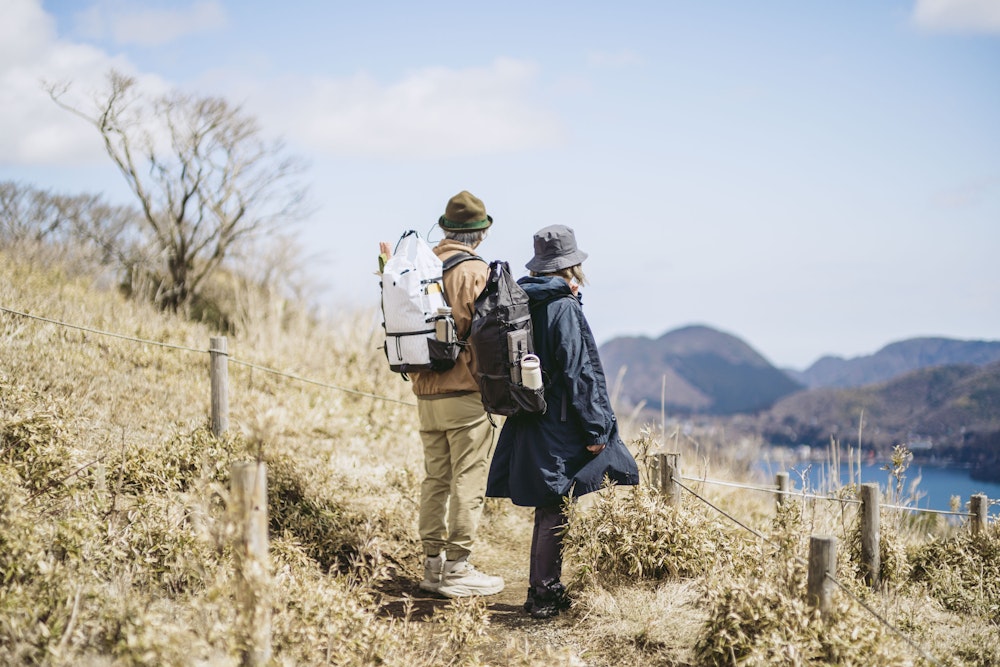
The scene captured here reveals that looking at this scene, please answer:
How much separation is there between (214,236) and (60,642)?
12.5 m

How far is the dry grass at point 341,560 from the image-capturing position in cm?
328

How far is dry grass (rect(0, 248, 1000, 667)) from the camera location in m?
3.28

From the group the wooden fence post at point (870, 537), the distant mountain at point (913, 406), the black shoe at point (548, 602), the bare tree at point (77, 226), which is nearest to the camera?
the black shoe at point (548, 602)

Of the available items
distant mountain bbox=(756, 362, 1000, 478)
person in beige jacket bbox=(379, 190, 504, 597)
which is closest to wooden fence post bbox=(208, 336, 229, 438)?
person in beige jacket bbox=(379, 190, 504, 597)

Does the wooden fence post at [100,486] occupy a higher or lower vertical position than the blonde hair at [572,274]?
lower

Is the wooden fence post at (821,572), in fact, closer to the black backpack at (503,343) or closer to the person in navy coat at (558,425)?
the person in navy coat at (558,425)

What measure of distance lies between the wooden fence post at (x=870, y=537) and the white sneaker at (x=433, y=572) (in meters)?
2.90

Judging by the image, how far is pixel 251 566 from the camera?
282 centimetres

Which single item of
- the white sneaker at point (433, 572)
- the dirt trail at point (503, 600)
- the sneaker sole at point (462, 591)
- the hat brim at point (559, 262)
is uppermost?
the hat brim at point (559, 262)

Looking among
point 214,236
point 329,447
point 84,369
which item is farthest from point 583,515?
point 214,236

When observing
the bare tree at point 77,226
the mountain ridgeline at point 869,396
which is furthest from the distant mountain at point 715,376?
the bare tree at point 77,226

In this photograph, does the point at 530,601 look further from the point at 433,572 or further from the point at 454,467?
the point at 454,467

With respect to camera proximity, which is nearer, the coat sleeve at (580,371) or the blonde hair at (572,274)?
the coat sleeve at (580,371)

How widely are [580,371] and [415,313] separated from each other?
3.17 ft
